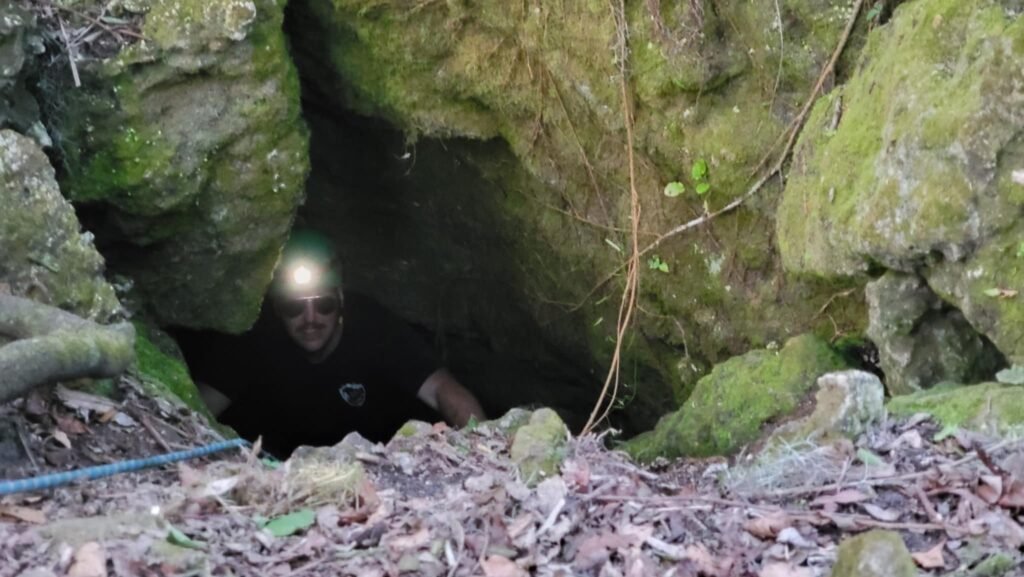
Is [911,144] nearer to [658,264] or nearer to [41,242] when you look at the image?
[658,264]

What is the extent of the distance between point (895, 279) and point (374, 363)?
3.38 metres

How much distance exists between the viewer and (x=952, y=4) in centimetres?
313

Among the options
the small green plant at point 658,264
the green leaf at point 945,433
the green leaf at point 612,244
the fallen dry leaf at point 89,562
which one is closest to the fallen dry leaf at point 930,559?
the green leaf at point 945,433

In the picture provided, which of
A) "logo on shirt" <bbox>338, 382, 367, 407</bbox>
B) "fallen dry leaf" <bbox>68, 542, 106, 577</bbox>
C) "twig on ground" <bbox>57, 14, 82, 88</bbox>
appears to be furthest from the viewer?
"logo on shirt" <bbox>338, 382, 367, 407</bbox>

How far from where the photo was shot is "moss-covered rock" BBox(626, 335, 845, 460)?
3549 mm

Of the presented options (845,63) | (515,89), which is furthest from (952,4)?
(515,89)

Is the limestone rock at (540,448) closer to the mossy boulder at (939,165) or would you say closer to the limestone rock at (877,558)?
the limestone rock at (877,558)

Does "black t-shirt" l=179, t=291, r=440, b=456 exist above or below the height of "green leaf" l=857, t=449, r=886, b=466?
below

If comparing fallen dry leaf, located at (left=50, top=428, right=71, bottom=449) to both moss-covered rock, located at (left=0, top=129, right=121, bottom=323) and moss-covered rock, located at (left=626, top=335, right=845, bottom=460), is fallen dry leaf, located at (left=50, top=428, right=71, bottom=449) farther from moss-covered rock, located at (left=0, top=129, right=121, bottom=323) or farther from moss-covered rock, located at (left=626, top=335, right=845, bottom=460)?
moss-covered rock, located at (left=626, top=335, right=845, bottom=460)

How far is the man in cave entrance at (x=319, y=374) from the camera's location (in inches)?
225

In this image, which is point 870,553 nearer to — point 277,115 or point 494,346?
point 277,115

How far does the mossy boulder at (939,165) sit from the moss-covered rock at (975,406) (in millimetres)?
226

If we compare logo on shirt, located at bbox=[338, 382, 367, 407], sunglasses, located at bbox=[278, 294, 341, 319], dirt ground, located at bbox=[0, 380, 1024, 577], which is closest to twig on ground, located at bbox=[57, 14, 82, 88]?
dirt ground, located at bbox=[0, 380, 1024, 577]

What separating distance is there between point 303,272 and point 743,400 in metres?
3.12
